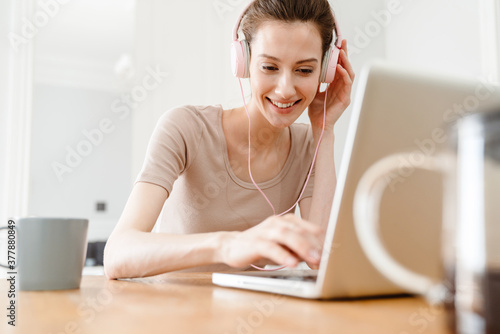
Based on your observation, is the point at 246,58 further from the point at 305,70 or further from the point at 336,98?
the point at 336,98

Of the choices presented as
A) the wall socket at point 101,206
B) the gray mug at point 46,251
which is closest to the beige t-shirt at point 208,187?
the gray mug at point 46,251

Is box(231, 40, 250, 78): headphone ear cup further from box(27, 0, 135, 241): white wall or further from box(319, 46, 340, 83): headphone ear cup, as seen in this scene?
box(27, 0, 135, 241): white wall

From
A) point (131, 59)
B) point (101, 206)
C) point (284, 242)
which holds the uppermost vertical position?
point (131, 59)

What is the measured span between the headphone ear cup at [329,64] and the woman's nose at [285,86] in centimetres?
10

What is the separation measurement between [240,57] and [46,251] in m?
0.75

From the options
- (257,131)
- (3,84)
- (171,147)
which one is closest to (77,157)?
(3,84)

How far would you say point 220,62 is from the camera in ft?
8.66

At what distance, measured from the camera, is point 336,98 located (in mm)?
1385

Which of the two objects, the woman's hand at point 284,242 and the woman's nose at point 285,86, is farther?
the woman's nose at point 285,86

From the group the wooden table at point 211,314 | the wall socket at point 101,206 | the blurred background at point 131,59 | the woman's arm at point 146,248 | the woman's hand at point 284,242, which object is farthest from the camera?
the wall socket at point 101,206

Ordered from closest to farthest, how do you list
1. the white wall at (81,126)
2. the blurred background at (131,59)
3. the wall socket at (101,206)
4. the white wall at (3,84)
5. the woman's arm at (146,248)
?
1. the woman's arm at (146,248)
2. the blurred background at (131,59)
3. the white wall at (3,84)
4. the white wall at (81,126)
5. the wall socket at (101,206)

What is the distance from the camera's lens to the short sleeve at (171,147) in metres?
1.10

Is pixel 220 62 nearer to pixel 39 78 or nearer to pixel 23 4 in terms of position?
pixel 23 4

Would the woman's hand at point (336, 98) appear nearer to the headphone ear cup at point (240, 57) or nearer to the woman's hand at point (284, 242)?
the headphone ear cup at point (240, 57)
